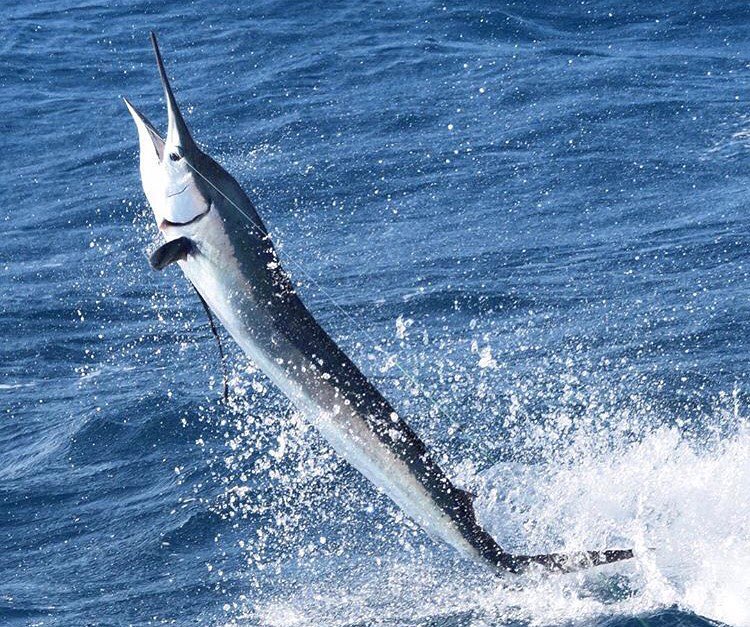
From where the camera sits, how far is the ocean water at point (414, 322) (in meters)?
8.27

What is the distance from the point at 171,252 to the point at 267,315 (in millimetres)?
458

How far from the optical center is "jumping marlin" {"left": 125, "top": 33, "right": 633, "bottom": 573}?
5465 mm

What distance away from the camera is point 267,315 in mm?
5551

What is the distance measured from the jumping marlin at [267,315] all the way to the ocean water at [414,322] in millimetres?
1199

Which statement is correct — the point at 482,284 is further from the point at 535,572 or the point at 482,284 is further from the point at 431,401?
the point at 535,572

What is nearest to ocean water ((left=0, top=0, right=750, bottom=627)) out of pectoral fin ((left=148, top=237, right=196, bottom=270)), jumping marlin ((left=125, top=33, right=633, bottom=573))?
jumping marlin ((left=125, top=33, right=633, bottom=573))

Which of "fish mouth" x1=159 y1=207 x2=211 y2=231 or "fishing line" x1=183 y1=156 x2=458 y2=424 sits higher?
"fish mouth" x1=159 y1=207 x2=211 y2=231

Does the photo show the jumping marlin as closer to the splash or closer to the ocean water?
the splash

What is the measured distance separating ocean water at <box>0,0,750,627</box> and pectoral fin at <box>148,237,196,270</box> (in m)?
2.40

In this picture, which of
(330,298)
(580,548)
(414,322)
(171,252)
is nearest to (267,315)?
(171,252)

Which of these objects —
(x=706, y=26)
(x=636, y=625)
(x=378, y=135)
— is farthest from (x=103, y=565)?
(x=706, y=26)

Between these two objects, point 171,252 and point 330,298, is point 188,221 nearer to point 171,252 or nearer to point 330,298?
point 171,252

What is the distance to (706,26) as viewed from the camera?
20656 mm

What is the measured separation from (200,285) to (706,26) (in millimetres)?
16632
